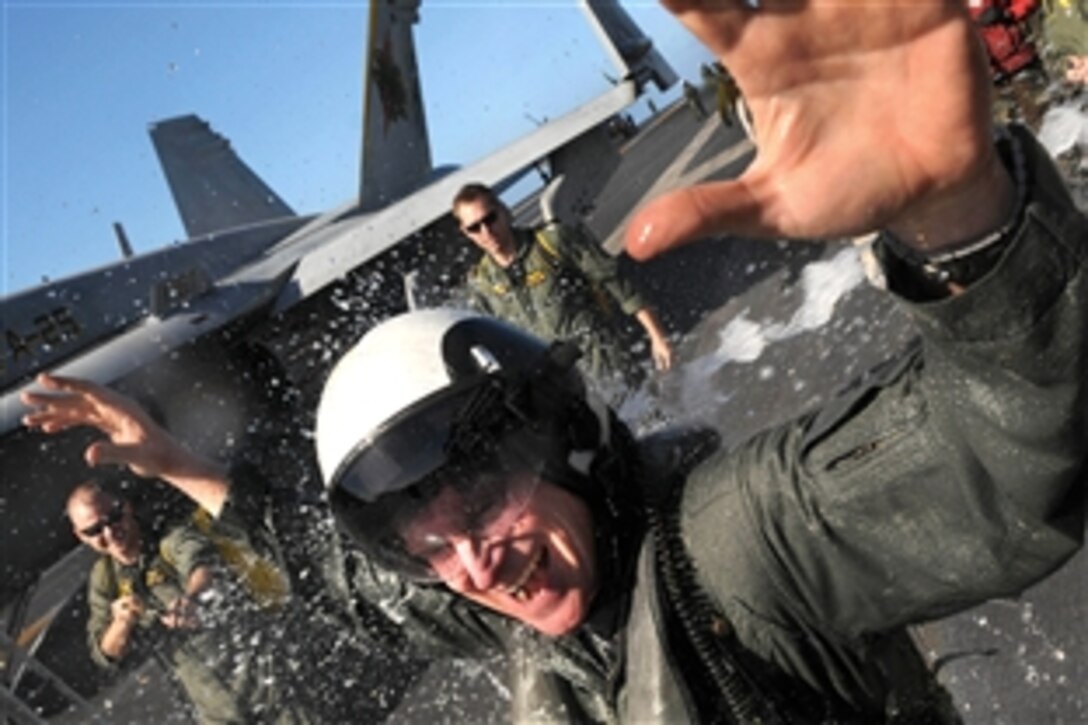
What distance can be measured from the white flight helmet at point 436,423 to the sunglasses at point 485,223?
4486 millimetres

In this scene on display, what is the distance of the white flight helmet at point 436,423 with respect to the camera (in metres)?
2.21

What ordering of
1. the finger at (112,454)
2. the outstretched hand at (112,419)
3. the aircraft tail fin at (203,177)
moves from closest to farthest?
the finger at (112,454) < the outstretched hand at (112,419) < the aircraft tail fin at (203,177)

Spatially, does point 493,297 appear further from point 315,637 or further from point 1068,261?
point 1068,261

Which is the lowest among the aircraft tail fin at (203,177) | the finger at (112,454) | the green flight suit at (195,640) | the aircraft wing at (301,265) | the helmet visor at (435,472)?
the green flight suit at (195,640)

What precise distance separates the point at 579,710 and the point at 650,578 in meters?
0.47

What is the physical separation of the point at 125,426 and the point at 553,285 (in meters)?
3.98

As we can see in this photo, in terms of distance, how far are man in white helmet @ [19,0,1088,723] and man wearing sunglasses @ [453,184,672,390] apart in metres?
4.42

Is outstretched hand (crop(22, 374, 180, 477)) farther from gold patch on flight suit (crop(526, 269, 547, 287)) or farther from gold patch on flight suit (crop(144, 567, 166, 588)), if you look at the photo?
gold patch on flight suit (crop(526, 269, 547, 287))

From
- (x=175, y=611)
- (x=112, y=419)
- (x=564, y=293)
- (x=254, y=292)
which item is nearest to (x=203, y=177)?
(x=254, y=292)

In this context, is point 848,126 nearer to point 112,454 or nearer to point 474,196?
point 112,454

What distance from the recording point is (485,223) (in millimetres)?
6871

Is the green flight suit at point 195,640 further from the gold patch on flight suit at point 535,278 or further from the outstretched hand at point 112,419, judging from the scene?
the gold patch on flight suit at point 535,278

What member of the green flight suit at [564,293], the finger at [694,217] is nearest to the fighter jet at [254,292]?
the green flight suit at [564,293]

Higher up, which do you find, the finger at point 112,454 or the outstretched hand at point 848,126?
the outstretched hand at point 848,126
